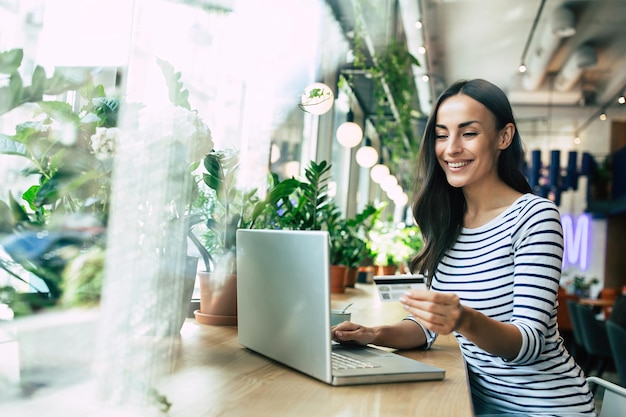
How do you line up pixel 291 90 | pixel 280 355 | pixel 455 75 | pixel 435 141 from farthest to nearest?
pixel 455 75 → pixel 291 90 → pixel 435 141 → pixel 280 355

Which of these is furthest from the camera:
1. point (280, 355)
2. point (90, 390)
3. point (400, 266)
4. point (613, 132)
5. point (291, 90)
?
point (613, 132)

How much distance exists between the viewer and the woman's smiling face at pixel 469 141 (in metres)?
1.79

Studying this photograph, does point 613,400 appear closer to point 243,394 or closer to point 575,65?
point 243,394

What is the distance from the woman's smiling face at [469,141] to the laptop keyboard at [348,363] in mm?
640

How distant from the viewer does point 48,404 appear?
2.98 ft

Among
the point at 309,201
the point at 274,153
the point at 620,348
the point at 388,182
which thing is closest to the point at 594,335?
the point at 620,348

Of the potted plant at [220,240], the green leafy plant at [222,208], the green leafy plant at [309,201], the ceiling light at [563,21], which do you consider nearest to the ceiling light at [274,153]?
the green leafy plant at [309,201]

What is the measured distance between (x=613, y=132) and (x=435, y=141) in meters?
14.3

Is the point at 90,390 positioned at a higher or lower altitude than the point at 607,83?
lower

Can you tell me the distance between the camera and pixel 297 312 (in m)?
1.26

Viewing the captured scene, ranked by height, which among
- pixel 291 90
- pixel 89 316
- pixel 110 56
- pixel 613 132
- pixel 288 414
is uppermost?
pixel 613 132

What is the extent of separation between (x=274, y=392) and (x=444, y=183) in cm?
102

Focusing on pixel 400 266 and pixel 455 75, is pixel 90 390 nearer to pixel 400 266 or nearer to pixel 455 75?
pixel 400 266

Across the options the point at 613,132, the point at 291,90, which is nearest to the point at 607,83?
the point at 613,132
